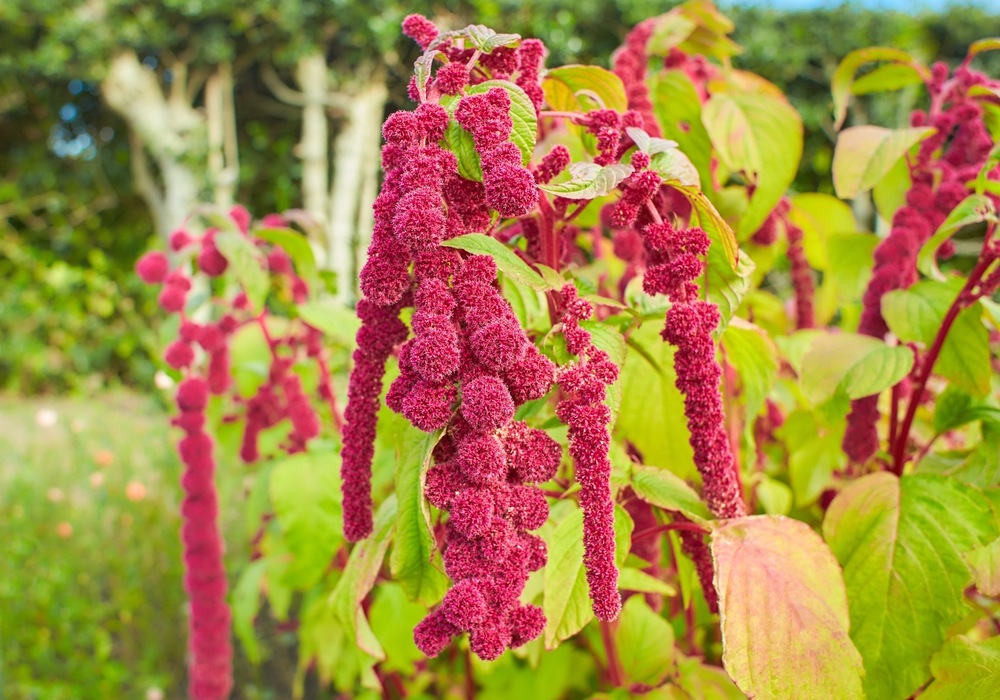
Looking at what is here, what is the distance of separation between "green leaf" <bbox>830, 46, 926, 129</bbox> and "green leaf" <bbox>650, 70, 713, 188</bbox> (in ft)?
0.71

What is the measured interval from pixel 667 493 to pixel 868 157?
559 millimetres

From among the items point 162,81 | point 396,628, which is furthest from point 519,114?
point 162,81

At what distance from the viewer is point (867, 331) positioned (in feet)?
3.71

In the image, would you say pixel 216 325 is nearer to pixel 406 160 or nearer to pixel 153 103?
pixel 406 160

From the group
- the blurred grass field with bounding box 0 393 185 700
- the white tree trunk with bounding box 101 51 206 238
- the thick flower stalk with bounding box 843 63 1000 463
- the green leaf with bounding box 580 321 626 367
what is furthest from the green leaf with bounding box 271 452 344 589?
the white tree trunk with bounding box 101 51 206 238

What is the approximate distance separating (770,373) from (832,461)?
0.40 metres

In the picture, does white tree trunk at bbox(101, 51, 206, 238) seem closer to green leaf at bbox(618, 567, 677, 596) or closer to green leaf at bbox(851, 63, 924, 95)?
green leaf at bbox(851, 63, 924, 95)

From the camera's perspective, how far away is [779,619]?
70cm

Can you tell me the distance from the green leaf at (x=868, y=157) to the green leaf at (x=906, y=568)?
39 centimetres

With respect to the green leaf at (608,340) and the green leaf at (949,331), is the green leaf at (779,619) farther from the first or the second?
the green leaf at (949,331)

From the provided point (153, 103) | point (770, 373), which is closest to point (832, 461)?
point (770, 373)

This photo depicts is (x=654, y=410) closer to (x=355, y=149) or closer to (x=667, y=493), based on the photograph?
(x=667, y=493)

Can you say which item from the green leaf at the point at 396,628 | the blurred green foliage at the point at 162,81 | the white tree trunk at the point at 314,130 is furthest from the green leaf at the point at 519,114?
the white tree trunk at the point at 314,130

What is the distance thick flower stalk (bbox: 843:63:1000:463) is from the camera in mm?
1062
